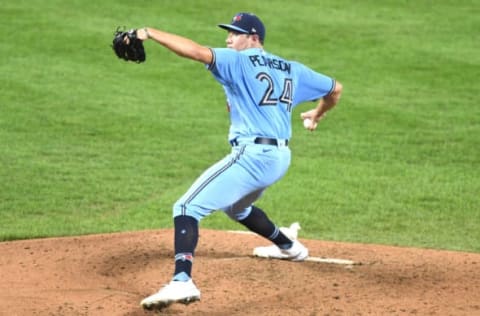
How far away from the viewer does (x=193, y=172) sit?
461 inches

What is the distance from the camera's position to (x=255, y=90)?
7332mm

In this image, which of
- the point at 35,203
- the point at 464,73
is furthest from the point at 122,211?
the point at 464,73

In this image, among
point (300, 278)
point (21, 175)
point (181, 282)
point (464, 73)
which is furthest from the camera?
point (464, 73)

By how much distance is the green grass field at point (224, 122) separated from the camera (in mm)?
10461

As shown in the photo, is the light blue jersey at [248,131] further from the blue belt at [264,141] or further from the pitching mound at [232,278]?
the pitching mound at [232,278]

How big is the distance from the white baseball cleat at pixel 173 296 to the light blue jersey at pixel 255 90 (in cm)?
115

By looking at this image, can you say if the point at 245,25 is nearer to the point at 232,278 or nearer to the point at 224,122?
the point at 232,278

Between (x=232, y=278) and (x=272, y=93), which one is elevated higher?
(x=272, y=93)

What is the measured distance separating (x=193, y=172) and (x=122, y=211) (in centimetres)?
138

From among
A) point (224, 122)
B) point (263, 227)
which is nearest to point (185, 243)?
point (263, 227)

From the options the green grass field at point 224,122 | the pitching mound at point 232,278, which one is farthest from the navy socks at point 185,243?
the green grass field at point 224,122

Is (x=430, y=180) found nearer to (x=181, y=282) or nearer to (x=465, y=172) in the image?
(x=465, y=172)

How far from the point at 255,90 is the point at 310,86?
0.70 m

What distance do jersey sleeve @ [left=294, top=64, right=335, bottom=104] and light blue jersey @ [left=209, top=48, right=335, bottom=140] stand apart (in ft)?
0.56
